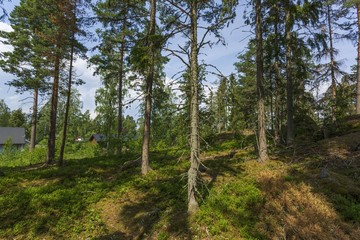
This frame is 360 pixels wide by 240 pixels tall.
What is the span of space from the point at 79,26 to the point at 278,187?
42.6ft

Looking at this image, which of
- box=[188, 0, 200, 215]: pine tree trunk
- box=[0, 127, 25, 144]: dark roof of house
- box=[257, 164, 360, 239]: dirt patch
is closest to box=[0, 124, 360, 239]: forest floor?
box=[257, 164, 360, 239]: dirt patch

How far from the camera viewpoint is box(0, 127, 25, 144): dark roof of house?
42.9 meters

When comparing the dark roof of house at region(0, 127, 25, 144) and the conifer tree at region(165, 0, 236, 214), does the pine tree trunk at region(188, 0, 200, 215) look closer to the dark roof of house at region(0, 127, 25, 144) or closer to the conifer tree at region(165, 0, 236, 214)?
the conifer tree at region(165, 0, 236, 214)

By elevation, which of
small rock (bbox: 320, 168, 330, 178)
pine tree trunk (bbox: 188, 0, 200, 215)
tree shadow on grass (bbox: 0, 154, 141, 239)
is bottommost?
tree shadow on grass (bbox: 0, 154, 141, 239)

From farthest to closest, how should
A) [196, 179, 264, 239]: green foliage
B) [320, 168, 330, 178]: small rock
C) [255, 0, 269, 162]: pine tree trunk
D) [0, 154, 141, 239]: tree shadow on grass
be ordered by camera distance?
1. [255, 0, 269, 162]: pine tree trunk
2. [320, 168, 330, 178]: small rock
3. [0, 154, 141, 239]: tree shadow on grass
4. [196, 179, 264, 239]: green foliage

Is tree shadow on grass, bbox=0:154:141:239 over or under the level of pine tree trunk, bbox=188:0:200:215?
under

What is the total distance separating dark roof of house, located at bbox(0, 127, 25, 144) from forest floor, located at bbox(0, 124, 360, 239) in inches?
1574

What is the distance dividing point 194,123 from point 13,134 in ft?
165

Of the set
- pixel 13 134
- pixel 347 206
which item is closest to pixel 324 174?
pixel 347 206

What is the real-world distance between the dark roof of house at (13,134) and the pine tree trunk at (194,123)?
4649 centimetres

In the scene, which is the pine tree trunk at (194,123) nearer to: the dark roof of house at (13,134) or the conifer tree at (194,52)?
the conifer tree at (194,52)

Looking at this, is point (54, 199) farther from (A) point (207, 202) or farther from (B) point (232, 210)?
(B) point (232, 210)

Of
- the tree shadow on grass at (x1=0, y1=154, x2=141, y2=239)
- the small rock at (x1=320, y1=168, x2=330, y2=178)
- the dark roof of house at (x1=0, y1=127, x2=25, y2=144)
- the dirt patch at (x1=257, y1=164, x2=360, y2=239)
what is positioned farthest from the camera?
the dark roof of house at (x1=0, y1=127, x2=25, y2=144)

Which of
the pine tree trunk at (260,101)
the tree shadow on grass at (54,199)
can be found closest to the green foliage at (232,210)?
the pine tree trunk at (260,101)
